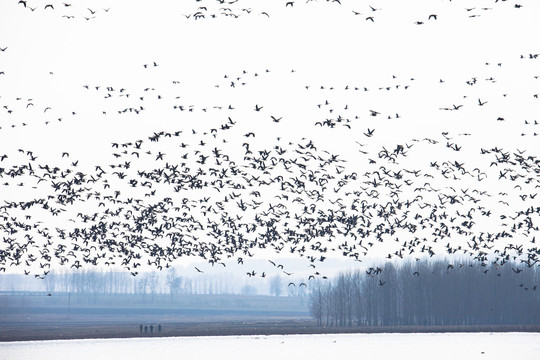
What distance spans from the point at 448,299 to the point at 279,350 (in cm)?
5159

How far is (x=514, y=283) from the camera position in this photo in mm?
97062

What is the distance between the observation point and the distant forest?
94750mm

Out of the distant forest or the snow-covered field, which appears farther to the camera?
the distant forest

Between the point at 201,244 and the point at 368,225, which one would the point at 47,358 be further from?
the point at 368,225

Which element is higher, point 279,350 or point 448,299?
point 448,299

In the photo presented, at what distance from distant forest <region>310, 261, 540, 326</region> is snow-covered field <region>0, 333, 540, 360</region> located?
33715 mm

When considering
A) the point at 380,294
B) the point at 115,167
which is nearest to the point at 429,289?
the point at 380,294

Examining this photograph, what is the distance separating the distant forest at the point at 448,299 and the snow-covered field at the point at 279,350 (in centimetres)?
3371

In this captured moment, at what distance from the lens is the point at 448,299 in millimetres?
96562

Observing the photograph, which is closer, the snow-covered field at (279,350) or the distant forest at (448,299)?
the snow-covered field at (279,350)

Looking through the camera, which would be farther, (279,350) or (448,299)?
(448,299)

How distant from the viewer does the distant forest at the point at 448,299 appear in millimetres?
94750

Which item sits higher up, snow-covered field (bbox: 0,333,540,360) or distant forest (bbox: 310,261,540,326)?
distant forest (bbox: 310,261,540,326)

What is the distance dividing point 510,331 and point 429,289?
18.5 m
